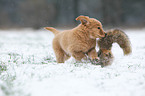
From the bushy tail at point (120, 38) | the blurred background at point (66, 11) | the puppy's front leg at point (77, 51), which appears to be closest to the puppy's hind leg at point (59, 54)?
the puppy's front leg at point (77, 51)

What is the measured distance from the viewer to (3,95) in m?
2.14

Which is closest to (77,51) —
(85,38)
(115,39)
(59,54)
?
(85,38)

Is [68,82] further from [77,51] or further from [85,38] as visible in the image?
[85,38]

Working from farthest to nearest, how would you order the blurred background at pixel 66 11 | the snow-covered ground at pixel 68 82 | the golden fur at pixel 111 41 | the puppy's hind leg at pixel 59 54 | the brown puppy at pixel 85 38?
the blurred background at pixel 66 11
the puppy's hind leg at pixel 59 54
the golden fur at pixel 111 41
the brown puppy at pixel 85 38
the snow-covered ground at pixel 68 82

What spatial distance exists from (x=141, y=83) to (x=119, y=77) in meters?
0.39

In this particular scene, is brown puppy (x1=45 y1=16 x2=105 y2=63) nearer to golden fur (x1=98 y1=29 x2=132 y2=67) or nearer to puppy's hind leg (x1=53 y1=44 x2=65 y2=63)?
golden fur (x1=98 y1=29 x2=132 y2=67)

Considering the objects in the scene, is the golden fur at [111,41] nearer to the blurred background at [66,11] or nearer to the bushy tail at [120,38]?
the bushy tail at [120,38]

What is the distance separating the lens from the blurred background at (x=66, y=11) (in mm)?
22364

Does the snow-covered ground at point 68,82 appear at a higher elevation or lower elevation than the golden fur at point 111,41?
lower

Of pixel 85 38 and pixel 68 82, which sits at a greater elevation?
pixel 85 38

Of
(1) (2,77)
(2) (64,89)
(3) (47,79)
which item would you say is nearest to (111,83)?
(2) (64,89)

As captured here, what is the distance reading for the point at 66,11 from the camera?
26391 mm

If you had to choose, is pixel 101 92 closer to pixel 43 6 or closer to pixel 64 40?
pixel 64 40

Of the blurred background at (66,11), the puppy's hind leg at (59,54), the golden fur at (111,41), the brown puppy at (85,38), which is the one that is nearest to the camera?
the brown puppy at (85,38)
